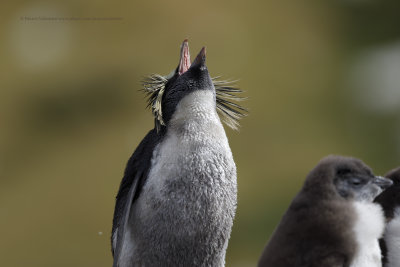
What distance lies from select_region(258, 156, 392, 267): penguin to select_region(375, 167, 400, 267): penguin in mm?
152

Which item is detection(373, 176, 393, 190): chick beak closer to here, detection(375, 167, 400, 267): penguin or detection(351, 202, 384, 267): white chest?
detection(351, 202, 384, 267): white chest

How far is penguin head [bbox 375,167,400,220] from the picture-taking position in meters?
1.26

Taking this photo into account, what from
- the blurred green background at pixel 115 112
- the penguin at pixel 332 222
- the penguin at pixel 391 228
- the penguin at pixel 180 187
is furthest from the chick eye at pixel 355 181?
the blurred green background at pixel 115 112

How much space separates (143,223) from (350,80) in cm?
226

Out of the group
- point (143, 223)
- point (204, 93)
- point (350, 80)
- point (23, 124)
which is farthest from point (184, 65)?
point (350, 80)

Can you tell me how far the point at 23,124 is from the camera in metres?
2.87

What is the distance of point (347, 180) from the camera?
1.08 m

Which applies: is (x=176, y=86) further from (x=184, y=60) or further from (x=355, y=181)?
(x=355, y=181)

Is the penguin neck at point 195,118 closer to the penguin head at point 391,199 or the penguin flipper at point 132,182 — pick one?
the penguin flipper at point 132,182

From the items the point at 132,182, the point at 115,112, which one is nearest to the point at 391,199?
the point at 132,182

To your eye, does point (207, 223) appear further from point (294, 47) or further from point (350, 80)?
point (350, 80)

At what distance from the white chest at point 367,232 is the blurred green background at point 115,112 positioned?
165 cm

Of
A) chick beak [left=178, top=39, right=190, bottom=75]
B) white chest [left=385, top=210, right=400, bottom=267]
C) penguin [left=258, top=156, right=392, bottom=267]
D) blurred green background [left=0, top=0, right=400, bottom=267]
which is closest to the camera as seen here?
penguin [left=258, top=156, right=392, bottom=267]

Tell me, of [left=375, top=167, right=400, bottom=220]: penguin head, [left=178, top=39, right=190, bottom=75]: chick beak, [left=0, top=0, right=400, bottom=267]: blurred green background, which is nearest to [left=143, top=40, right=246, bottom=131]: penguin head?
[left=178, top=39, right=190, bottom=75]: chick beak
